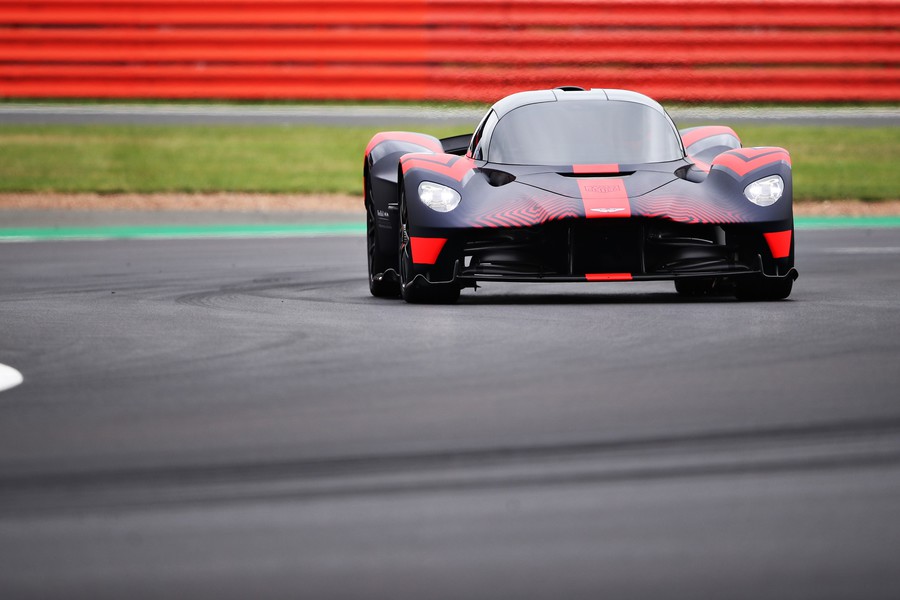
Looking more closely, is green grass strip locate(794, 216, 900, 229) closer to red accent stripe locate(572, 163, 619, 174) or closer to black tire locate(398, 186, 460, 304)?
red accent stripe locate(572, 163, 619, 174)

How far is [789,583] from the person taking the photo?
3631 mm

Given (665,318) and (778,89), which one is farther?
(778,89)

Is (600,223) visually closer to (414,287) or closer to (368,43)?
(414,287)

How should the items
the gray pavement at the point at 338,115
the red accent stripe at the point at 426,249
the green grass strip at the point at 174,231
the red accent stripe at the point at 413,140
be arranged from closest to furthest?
the red accent stripe at the point at 426,249 → the red accent stripe at the point at 413,140 → the green grass strip at the point at 174,231 → the gray pavement at the point at 338,115

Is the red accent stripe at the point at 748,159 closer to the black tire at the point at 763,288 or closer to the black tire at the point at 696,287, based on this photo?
the black tire at the point at 763,288

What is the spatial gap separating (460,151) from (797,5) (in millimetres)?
13685

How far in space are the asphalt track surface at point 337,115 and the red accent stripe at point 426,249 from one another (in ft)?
40.8

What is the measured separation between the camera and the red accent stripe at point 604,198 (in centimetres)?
868

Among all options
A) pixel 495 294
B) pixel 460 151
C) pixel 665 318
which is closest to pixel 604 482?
pixel 665 318

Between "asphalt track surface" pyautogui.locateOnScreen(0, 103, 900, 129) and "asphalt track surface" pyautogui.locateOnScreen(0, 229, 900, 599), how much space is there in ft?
43.4

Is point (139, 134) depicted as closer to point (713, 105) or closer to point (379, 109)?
point (379, 109)

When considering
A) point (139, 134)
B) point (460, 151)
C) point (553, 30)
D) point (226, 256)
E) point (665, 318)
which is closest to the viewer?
point (665, 318)

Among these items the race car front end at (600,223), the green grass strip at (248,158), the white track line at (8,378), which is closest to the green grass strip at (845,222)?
the green grass strip at (248,158)

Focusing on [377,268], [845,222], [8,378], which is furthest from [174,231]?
[8,378]
